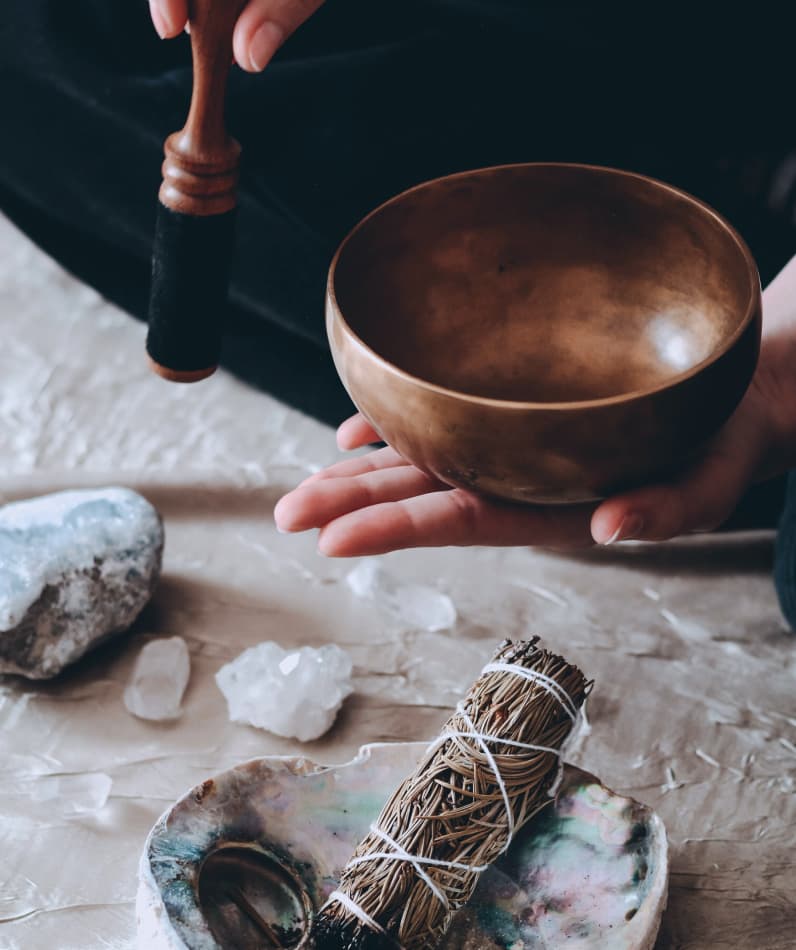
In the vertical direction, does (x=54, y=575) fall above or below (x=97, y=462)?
above

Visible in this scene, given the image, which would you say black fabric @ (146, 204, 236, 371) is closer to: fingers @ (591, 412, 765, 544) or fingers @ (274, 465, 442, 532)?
fingers @ (274, 465, 442, 532)

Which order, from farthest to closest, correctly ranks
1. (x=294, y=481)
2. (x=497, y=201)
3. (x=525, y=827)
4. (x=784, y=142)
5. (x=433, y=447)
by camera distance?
(x=294, y=481)
(x=784, y=142)
(x=497, y=201)
(x=525, y=827)
(x=433, y=447)

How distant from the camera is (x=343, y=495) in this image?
3.31 feet

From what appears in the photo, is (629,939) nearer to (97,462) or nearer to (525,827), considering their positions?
(525,827)

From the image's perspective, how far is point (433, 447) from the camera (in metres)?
0.89

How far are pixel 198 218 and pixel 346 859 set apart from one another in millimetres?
556

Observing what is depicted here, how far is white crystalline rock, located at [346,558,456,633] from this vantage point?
1328 millimetres

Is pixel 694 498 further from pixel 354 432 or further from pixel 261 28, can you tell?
pixel 261 28

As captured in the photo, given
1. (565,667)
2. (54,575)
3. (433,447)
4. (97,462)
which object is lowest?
(97,462)

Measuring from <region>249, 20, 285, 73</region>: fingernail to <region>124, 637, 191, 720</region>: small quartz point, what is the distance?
0.61 metres

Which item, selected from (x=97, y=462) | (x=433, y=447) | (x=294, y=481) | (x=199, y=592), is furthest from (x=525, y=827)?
(x=97, y=462)

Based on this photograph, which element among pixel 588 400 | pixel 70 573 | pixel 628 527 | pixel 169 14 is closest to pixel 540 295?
pixel 588 400

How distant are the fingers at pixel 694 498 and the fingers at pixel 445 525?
0.09 m

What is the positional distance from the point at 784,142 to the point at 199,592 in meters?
0.82
